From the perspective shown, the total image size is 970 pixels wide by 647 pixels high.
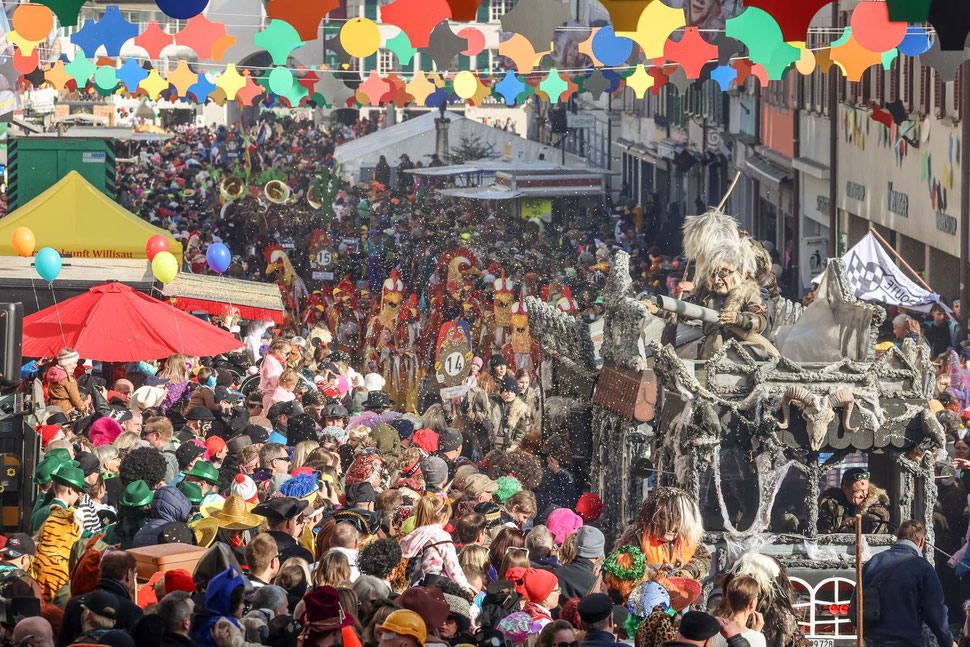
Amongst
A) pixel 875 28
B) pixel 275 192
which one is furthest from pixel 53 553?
pixel 275 192

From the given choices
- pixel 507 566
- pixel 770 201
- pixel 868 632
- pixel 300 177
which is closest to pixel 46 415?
pixel 507 566

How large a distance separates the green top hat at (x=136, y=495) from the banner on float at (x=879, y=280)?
9913mm

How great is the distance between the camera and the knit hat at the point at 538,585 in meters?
7.29

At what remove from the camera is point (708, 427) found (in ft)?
33.9

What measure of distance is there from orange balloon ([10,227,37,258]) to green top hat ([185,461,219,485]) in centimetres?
827

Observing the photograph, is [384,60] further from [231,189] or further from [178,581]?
[178,581]

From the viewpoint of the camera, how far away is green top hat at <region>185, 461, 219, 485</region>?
9562mm

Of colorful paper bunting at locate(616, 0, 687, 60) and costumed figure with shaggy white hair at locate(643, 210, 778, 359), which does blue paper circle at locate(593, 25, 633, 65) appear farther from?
costumed figure with shaggy white hair at locate(643, 210, 778, 359)

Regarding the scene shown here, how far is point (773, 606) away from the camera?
25.2ft

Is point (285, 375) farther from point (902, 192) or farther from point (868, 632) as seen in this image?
point (902, 192)

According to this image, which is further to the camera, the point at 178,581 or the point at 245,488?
the point at 245,488

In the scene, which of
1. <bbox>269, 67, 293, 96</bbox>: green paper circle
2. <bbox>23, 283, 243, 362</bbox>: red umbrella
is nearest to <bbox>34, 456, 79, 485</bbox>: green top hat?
<bbox>23, 283, 243, 362</bbox>: red umbrella

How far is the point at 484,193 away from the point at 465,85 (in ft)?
40.3

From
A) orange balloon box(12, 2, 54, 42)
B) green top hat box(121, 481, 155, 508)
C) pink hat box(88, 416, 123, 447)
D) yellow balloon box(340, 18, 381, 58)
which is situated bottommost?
pink hat box(88, 416, 123, 447)
